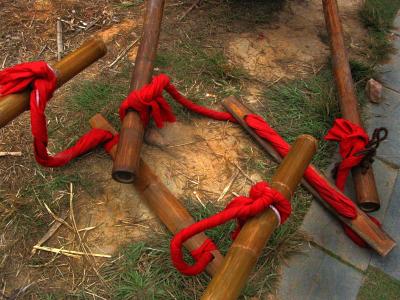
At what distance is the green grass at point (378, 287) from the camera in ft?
7.89

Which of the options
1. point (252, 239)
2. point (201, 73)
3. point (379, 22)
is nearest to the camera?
point (252, 239)

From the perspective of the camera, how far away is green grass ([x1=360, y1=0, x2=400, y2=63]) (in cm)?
387

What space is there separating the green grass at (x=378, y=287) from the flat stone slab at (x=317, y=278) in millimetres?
40

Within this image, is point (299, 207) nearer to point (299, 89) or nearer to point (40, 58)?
point (299, 89)

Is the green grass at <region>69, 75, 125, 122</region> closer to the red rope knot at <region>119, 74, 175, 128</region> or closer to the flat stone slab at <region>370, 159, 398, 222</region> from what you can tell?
the red rope knot at <region>119, 74, 175, 128</region>

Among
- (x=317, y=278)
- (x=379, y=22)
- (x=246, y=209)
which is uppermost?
(x=246, y=209)

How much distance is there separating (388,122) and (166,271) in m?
2.07

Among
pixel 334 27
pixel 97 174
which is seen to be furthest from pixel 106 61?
pixel 334 27

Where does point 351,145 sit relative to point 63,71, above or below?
below

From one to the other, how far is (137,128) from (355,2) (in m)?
3.22

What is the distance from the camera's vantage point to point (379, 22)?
4.08 metres

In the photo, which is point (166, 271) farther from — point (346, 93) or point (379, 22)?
point (379, 22)

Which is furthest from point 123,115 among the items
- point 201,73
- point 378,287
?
point 378,287

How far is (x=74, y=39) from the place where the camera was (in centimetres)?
375
